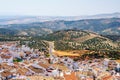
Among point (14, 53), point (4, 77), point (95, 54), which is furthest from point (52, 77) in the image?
point (95, 54)

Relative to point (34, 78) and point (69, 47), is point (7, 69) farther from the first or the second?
point (69, 47)

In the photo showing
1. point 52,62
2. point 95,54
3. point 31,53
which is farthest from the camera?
point 95,54

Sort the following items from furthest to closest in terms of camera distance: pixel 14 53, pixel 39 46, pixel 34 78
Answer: pixel 39 46
pixel 14 53
pixel 34 78

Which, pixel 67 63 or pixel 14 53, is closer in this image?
pixel 67 63

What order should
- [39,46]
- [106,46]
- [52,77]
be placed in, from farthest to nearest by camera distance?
[106,46] < [39,46] < [52,77]

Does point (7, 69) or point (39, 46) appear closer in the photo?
point (7, 69)

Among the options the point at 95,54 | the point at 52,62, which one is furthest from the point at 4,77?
the point at 95,54

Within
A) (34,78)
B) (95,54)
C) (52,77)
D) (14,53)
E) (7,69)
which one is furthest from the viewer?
(95,54)

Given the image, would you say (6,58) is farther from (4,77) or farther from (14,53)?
(4,77)

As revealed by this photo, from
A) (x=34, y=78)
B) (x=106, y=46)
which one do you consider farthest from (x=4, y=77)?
(x=106, y=46)
